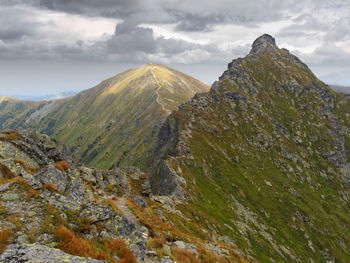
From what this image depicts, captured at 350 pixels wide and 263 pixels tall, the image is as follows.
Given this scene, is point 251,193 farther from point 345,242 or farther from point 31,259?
point 31,259

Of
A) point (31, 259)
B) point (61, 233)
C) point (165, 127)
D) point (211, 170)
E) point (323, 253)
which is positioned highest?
point (31, 259)

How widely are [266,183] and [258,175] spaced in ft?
20.8

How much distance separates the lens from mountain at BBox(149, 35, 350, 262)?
81469 millimetres

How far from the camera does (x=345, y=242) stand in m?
111

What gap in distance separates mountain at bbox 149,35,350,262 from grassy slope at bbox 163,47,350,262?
0.54 meters

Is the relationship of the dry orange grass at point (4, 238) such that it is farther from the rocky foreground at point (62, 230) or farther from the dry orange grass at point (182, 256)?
the dry orange grass at point (182, 256)

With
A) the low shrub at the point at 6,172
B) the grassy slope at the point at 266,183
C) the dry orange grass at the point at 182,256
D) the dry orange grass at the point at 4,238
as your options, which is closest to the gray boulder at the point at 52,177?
the low shrub at the point at 6,172

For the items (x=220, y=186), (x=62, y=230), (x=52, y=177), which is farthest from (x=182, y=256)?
(x=220, y=186)

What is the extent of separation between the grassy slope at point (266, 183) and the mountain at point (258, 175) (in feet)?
1.79

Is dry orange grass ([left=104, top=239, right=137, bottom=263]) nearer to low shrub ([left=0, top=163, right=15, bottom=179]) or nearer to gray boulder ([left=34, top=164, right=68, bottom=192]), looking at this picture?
gray boulder ([left=34, top=164, right=68, bottom=192])

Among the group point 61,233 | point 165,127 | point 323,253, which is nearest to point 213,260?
point 61,233

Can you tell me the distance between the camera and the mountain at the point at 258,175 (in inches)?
3207

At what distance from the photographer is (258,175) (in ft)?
427

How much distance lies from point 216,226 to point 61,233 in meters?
64.0
